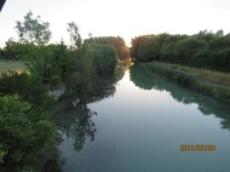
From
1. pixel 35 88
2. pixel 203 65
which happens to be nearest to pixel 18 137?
pixel 35 88

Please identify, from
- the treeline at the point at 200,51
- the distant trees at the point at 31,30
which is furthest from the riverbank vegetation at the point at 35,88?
the treeline at the point at 200,51

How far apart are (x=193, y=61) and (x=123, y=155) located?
31.9 m

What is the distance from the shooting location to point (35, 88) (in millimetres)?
9648

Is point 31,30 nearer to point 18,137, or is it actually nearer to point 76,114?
point 76,114

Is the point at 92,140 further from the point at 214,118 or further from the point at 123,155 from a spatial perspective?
the point at 214,118

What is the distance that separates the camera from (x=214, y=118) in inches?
543

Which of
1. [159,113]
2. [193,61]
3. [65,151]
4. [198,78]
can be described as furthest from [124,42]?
[65,151]

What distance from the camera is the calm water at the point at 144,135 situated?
7828 mm

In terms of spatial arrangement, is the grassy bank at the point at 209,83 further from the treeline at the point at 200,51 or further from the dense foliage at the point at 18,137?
the dense foliage at the point at 18,137
